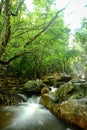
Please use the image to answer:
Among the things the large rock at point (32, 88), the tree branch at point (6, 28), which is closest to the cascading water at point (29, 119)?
the tree branch at point (6, 28)

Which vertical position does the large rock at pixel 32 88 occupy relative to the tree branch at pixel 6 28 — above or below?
below

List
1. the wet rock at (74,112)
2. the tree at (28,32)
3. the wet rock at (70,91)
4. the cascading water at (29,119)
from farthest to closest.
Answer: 1. the wet rock at (70,91)
2. the tree at (28,32)
3. the cascading water at (29,119)
4. the wet rock at (74,112)

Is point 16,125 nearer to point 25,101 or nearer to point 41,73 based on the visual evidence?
point 25,101

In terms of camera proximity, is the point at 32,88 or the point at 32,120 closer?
the point at 32,120

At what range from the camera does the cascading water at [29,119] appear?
330 inches

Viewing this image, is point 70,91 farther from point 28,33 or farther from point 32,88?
point 28,33

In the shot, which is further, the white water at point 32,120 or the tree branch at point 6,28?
the white water at point 32,120

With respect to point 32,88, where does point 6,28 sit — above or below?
above

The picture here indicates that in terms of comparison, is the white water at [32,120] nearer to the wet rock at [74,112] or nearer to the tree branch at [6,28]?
the wet rock at [74,112]

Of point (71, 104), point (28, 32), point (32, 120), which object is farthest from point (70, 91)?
point (28, 32)

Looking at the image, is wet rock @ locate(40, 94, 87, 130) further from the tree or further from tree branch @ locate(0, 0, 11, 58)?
tree branch @ locate(0, 0, 11, 58)

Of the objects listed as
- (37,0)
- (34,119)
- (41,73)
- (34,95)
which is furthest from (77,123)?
(41,73)

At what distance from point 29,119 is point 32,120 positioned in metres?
0.25

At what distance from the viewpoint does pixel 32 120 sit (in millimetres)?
9539
